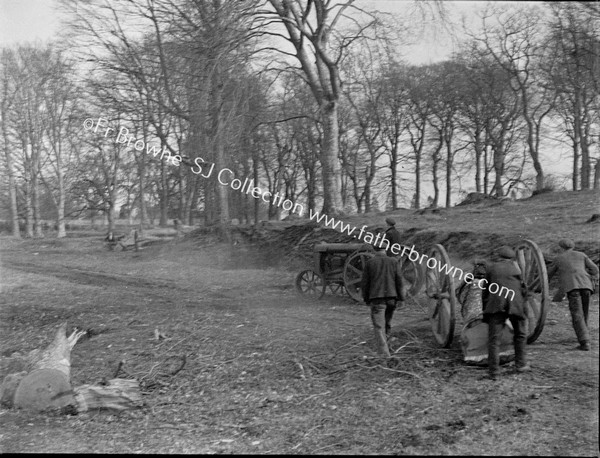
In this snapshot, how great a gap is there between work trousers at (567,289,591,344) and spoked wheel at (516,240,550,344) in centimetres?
39

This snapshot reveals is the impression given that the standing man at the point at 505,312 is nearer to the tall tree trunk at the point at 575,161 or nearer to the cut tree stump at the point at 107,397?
the cut tree stump at the point at 107,397

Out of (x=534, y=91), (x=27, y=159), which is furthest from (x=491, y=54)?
(x=27, y=159)

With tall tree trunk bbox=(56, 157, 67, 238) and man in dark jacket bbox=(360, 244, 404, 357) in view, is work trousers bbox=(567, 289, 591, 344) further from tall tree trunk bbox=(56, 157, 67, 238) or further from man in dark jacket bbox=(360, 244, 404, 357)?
tall tree trunk bbox=(56, 157, 67, 238)

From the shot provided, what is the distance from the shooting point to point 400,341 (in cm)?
839

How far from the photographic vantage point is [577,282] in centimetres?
745

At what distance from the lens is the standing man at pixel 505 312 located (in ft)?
21.5

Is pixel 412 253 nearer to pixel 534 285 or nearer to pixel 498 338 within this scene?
pixel 534 285

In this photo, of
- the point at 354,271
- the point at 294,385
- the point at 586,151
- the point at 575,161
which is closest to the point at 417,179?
the point at 575,161

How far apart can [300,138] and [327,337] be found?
111ft

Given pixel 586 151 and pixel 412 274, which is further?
pixel 586 151

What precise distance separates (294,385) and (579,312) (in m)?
3.99

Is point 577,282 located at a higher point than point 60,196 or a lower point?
lower

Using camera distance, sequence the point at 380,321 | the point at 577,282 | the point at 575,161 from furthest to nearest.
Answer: the point at 575,161, the point at 380,321, the point at 577,282

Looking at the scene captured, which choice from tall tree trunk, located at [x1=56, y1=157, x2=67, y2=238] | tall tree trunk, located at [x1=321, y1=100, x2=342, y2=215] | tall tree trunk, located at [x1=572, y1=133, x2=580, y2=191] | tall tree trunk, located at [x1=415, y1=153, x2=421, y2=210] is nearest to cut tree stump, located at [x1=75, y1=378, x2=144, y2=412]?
tall tree trunk, located at [x1=321, y1=100, x2=342, y2=215]
